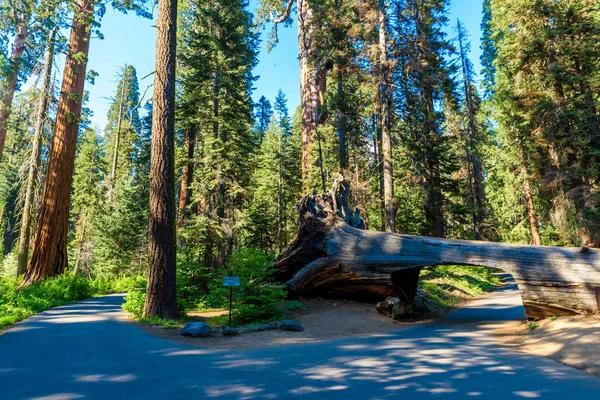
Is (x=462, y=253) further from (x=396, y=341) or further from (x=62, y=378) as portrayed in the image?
(x=62, y=378)

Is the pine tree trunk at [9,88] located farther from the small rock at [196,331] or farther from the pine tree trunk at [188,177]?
the small rock at [196,331]

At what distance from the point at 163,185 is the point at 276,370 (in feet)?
19.3

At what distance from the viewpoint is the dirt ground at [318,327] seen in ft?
20.3

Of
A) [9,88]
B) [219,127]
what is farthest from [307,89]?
[9,88]

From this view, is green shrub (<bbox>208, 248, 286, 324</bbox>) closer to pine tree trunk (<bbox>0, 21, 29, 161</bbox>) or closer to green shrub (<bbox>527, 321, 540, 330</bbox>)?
green shrub (<bbox>527, 321, 540, 330</bbox>)

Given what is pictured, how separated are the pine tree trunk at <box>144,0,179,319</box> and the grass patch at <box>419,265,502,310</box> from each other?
9218mm

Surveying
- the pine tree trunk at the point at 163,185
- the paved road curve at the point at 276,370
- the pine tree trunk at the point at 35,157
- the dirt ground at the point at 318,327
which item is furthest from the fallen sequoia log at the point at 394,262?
the pine tree trunk at the point at 35,157

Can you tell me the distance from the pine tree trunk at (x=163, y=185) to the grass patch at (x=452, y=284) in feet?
30.2

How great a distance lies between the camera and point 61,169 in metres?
12.8

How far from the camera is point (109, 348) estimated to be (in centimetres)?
525

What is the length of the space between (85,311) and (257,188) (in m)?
23.6

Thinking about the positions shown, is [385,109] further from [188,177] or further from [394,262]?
[188,177]

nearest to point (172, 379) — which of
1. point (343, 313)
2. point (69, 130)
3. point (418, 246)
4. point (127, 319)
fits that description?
point (127, 319)

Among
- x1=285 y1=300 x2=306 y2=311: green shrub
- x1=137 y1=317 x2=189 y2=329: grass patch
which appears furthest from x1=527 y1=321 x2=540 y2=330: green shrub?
x1=137 y1=317 x2=189 y2=329: grass patch
